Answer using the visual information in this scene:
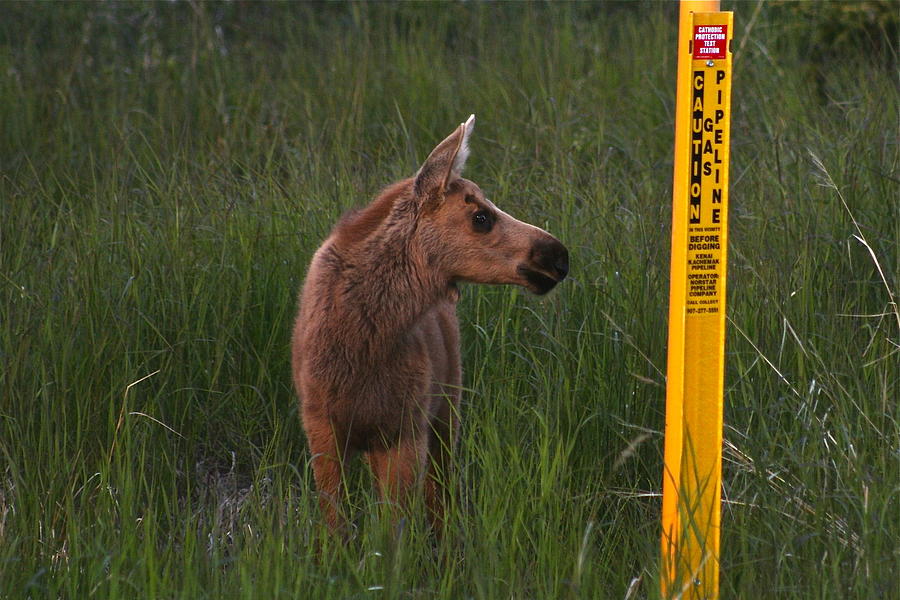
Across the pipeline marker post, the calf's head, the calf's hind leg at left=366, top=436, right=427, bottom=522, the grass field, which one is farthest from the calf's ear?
the pipeline marker post

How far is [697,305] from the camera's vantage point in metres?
3.05

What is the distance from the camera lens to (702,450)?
10.2ft

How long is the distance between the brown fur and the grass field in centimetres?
20

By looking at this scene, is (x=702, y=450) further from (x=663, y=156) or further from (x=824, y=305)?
(x=663, y=156)

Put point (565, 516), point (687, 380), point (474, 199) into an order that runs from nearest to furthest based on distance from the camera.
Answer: point (687, 380)
point (565, 516)
point (474, 199)

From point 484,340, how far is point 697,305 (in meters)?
2.00

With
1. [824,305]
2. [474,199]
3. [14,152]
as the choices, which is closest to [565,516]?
[474,199]

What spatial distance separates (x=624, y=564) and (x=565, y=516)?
31cm

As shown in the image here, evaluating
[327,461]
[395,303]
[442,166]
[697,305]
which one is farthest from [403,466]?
[697,305]

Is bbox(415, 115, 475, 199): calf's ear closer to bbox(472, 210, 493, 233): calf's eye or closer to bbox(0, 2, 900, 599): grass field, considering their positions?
bbox(472, 210, 493, 233): calf's eye

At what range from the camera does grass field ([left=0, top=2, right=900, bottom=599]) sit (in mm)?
3377

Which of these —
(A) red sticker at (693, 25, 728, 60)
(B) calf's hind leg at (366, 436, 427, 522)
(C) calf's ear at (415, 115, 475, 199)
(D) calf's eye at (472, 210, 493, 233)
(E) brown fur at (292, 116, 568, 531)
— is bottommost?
(B) calf's hind leg at (366, 436, 427, 522)

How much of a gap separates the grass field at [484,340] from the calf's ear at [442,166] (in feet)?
2.40

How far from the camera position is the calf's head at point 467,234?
12.8 feet
